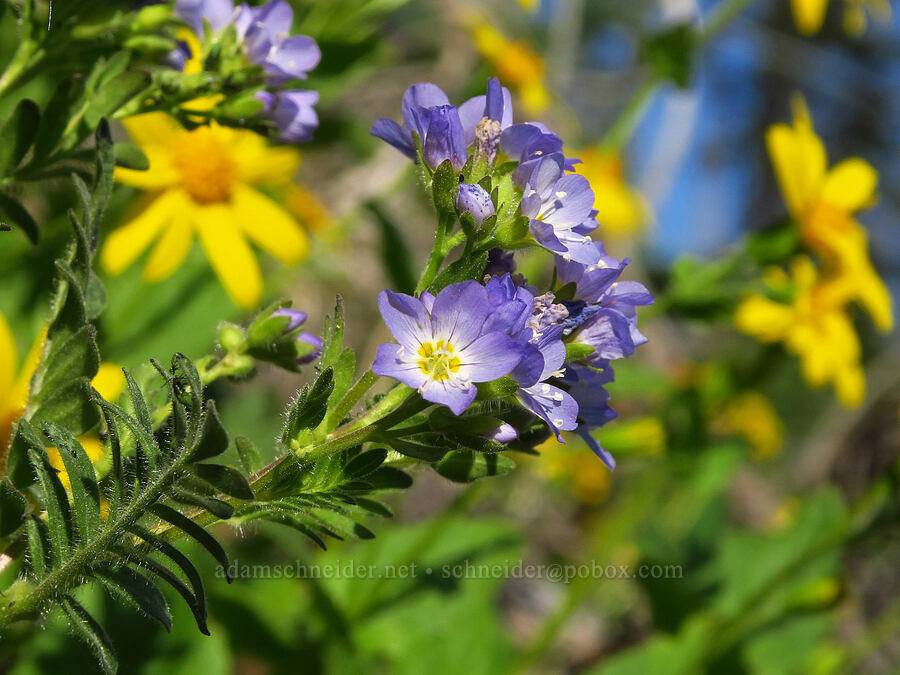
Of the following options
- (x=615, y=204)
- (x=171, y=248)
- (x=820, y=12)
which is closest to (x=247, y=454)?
(x=171, y=248)

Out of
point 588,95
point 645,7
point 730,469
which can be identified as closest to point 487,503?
point 730,469

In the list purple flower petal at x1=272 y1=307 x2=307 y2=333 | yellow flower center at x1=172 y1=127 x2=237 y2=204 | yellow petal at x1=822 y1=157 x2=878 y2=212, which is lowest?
yellow petal at x1=822 y1=157 x2=878 y2=212

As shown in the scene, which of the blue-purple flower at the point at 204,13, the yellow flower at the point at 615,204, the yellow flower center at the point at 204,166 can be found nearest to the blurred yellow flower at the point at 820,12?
the yellow flower at the point at 615,204

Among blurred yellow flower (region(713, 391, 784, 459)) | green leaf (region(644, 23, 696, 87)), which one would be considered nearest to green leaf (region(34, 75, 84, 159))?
green leaf (region(644, 23, 696, 87))

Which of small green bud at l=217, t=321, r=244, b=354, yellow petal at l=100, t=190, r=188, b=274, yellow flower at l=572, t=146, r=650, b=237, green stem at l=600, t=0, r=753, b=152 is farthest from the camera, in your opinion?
yellow flower at l=572, t=146, r=650, b=237

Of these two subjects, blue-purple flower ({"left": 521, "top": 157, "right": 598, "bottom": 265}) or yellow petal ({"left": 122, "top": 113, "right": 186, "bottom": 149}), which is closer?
blue-purple flower ({"left": 521, "top": 157, "right": 598, "bottom": 265})

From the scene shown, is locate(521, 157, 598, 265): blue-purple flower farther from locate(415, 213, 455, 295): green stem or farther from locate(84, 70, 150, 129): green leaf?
locate(84, 70, 150, 129): green leaf

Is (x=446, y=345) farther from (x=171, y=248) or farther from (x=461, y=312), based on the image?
(x=171, y=248)
